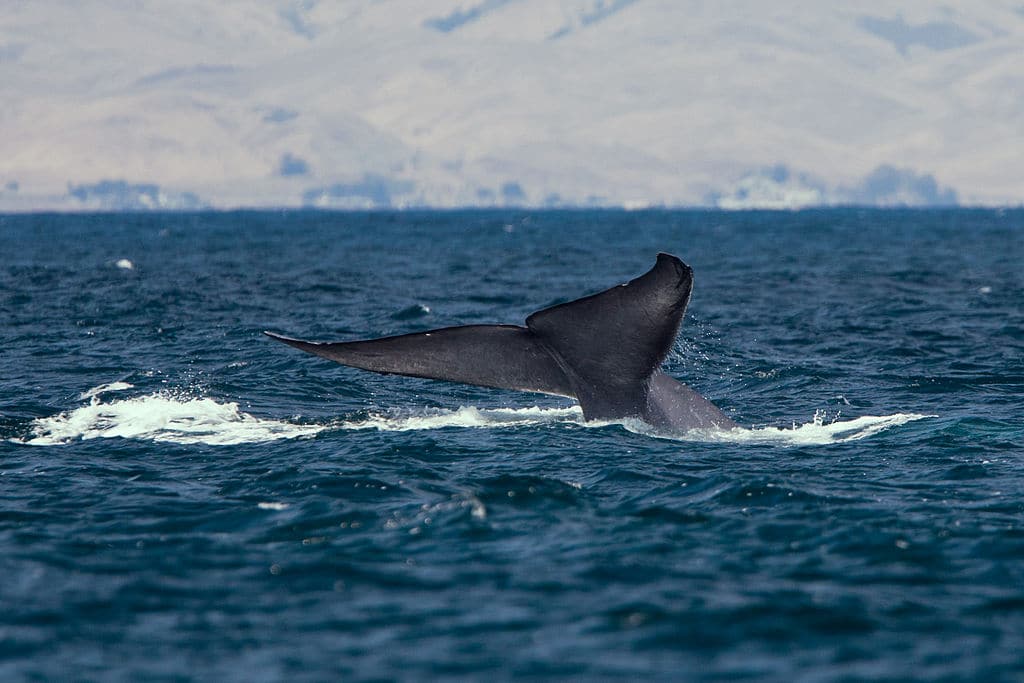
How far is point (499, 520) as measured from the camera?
36.9 feet

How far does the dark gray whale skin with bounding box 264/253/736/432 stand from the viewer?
1134 centimetres

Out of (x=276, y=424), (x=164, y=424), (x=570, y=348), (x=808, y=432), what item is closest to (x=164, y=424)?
(x=164, y=424)

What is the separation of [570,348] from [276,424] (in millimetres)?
5384

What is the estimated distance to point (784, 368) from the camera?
21078 millimetres

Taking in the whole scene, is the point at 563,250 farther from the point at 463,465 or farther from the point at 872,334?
the point at 463,465

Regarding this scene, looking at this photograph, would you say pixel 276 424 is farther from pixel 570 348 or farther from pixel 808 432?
pixel 808 432

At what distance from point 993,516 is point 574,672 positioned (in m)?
5.03

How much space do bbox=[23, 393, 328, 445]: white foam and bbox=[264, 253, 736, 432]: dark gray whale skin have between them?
420 cm

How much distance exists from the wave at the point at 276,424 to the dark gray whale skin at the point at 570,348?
1.76 meters

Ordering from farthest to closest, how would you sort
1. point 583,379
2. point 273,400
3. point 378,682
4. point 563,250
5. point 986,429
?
1. point 563,250
2. point 273,400
3. point 986,429
4. point 583,379
5. point 378,682

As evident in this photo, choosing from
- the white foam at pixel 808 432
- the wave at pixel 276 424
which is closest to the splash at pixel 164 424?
the wave at pixel 276 424

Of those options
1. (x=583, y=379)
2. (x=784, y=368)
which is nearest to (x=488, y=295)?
(x=784, y=368)

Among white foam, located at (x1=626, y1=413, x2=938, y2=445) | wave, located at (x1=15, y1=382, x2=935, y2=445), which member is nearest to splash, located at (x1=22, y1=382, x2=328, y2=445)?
wave, located at (x1=15, y1=382, x2=935, y2=445)

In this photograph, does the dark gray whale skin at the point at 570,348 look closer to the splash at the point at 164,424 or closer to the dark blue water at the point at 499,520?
the dark blue water at the point at 499,520
